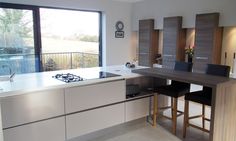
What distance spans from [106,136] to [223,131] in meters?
1.63

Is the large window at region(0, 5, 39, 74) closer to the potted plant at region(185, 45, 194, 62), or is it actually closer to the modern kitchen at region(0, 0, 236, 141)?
the modern kitchen at region(0, 0, 236, 141)

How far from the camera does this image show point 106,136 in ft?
10.4

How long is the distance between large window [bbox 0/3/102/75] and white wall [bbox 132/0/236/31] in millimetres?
1396

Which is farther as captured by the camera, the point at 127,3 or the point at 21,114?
the point at 127,3

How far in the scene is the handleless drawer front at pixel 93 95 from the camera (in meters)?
2.63

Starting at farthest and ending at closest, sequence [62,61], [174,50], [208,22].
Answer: [62,61] → [174,50] → [208,22]

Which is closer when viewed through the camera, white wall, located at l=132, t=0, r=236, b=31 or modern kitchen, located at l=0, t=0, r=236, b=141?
modern kitchen, located at l=0, t=0, r=236, b=141

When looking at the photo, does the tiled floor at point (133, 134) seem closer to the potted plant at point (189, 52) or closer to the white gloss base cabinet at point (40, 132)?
the white gloss base cabinet at point (40, 132)

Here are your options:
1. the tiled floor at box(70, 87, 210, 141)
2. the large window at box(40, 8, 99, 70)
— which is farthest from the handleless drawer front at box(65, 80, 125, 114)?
the large window at box(40, 8, 99, 70)

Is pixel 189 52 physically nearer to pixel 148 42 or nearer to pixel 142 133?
pixel 148 42

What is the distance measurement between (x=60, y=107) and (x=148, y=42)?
431cm

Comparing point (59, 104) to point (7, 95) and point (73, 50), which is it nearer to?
point (7, 95)

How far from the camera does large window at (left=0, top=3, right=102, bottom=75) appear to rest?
4.92m

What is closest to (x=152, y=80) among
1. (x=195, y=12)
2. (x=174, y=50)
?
(x=174, y=50)
